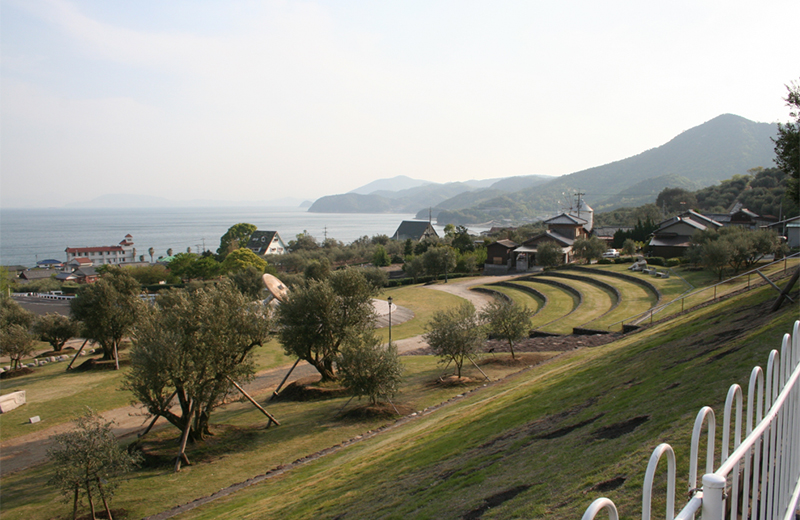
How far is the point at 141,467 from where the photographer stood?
58.2 ft

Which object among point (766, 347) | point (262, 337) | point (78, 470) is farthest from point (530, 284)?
point (78, 470)

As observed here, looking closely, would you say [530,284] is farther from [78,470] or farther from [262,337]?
[78,470]

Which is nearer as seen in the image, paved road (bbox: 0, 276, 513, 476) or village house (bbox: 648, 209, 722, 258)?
paved road (bbox: 0, 276, 513, 476)

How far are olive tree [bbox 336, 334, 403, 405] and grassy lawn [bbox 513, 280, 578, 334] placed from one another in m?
16.7

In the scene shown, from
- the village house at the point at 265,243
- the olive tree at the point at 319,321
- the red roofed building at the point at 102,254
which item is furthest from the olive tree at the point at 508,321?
the red roofed building at the point at 102,254

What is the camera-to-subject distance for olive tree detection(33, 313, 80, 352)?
38875 millimetres

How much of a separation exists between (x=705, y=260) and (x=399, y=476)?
123 feet

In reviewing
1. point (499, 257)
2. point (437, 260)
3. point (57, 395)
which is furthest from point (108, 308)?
point (499, 257)

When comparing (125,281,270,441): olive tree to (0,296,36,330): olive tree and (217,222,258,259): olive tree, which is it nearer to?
(0,296,36,330): olive tree

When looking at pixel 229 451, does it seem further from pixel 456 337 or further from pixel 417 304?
pixel 417 304

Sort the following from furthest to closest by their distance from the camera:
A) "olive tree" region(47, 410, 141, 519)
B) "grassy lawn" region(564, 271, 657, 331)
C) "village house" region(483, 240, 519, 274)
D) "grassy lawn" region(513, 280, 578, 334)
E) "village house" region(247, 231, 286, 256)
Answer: "village house" region(247, 231, 286, 256) < "village house" region(483, 240, 519, 274) < "grassy lawn" region(513, 280, 578, 334) < "grassy lawn" region(564, 271, 657, 331) < "olive tree" region(47, 410, 141, 519)

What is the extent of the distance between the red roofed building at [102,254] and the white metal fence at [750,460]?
153997 millimetres

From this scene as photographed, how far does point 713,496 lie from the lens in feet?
7.99

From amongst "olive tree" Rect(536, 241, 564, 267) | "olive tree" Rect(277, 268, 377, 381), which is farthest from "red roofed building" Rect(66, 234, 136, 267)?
"olive tree" Rect(277, 268, 377, 381)
